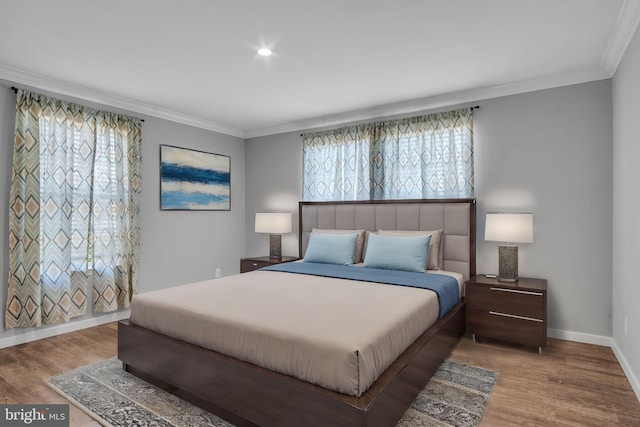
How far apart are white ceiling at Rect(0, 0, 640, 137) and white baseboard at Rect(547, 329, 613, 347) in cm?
237

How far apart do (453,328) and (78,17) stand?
367cm

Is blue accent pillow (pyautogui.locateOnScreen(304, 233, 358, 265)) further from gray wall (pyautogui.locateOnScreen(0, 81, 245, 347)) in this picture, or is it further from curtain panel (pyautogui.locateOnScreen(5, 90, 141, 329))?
curtain panel (pyautogui.locateOnScreen(5, 90, 141, 329))

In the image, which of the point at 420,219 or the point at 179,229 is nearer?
the point at 420,219

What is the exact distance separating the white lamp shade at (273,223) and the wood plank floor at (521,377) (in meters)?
2.13

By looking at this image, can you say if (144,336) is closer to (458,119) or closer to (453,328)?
(453,328)

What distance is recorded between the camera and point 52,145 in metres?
3.54

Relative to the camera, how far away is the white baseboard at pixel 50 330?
3330mm

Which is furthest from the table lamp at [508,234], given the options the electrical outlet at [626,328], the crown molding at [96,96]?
the crown molding at [96,96]

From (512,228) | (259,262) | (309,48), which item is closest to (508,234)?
(512,228)

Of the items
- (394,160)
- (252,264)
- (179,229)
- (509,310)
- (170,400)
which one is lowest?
(170,400)

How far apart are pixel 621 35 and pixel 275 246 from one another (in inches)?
164

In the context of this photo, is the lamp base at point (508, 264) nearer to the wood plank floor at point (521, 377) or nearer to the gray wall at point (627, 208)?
the wood plank floor at point (521, 377)

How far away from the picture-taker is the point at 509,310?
10.5 feet

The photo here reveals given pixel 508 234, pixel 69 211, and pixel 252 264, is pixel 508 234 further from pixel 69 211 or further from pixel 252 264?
pixel 69 211
